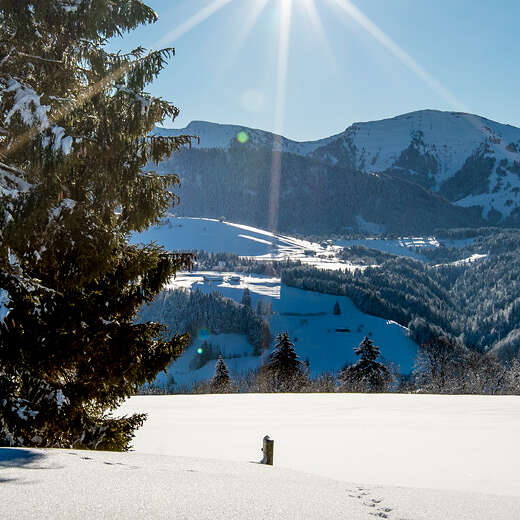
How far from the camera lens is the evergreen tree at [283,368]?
45819 mm

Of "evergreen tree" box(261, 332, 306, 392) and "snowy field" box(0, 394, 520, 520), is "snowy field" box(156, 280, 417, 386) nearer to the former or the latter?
"evergreen tree" box(261, 332, 306, 392)

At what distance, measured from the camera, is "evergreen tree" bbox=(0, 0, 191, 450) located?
6.30 m

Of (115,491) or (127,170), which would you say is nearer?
(115,491)

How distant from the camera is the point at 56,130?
6.15 m

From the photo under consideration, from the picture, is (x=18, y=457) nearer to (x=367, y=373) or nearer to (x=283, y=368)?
(x=283, y=368)

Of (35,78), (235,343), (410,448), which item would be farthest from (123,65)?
(235,343)

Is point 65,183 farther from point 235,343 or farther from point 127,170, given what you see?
point 235,343

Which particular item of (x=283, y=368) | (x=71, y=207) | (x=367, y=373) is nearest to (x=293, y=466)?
(x=71, y=207)

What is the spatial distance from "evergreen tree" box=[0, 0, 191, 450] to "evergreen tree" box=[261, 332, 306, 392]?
1517 inches

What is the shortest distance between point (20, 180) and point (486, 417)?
1454cm

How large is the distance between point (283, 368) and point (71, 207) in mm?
41828

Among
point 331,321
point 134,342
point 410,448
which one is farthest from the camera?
point 331,321

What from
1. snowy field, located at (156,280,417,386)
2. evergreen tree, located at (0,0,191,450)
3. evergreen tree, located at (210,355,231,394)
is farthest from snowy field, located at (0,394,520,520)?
snowy field, located at (156,280,417,386)

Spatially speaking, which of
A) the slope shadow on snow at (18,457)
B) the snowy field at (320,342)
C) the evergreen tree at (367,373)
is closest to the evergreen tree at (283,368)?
the evergreen tree at (367,373)
